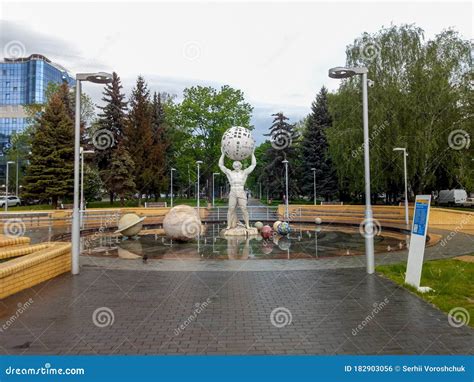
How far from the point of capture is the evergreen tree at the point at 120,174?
39.5 meters

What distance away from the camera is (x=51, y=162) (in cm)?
3481

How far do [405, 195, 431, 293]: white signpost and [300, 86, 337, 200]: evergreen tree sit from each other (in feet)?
121

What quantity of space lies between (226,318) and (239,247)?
8.93 metres

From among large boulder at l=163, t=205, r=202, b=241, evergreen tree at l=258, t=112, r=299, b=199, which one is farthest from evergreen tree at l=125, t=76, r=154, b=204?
large boulder at l=163, t=205, r=202, b=241

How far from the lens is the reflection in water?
44.6 ft

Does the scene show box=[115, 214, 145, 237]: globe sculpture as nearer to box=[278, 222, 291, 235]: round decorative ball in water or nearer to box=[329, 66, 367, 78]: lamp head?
box=[278, 222, 291, 235]: round decorative ball in water

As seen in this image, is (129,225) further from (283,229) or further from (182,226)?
(283,229)

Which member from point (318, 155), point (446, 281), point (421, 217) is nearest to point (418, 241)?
point (421, 217)

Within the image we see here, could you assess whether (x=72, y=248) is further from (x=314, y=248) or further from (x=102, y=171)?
(x=102, y=171)

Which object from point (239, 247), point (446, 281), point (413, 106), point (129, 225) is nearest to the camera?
point (446, 281)

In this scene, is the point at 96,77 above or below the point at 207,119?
below

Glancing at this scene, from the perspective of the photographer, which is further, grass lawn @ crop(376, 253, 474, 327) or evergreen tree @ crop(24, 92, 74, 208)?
evergreen tree @ crop(24, 92, 74, 208)

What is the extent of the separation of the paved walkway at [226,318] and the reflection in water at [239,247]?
3.95 meters

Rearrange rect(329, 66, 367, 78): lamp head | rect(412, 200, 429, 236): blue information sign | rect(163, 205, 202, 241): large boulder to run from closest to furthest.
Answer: rect(412, 200, 429, 236): blue information sign < rect(329, 66, 367, 78): lamp head < rect(163, 205, 202, 241): large boulder
